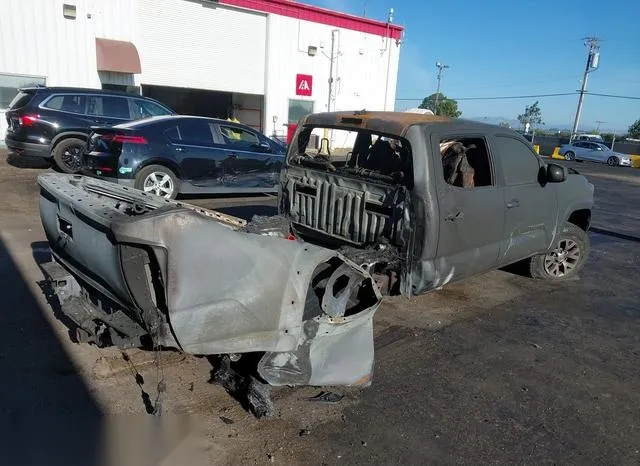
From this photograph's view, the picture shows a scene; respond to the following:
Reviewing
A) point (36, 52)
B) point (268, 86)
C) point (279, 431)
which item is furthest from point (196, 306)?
point (268, 86)

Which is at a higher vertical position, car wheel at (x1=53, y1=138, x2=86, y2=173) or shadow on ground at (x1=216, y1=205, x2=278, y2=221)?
car wheel at (x1=53, y1=138, x2=86, y2=173)

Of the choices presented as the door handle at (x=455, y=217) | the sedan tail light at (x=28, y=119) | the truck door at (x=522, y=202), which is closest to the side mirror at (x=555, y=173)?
the truck door at (x=522, y=202)

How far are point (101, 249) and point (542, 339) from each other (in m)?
3.74

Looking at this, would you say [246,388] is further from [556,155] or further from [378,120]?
[556,155]

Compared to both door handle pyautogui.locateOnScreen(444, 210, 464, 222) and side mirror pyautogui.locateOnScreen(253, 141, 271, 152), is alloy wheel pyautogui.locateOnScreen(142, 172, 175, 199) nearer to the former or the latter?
side mirror pyautogui.locateOnScreen(253, 141, 271, 152)

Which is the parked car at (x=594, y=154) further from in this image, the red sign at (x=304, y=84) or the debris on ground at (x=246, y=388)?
the debris on ground at (x=246, y=388)

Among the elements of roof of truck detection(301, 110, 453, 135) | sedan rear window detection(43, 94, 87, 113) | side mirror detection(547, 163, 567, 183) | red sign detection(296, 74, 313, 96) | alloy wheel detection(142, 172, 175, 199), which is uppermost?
red sign detection(296, 74, 313, 96)

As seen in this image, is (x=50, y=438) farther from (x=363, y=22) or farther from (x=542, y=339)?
(x=363, y=22)

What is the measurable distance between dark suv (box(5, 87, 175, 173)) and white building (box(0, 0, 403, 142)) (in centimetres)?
595

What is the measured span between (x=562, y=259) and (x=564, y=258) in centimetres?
3

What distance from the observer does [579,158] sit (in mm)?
32969

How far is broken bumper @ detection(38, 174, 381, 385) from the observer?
8.21 feet

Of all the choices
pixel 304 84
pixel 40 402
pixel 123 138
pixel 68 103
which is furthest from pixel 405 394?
pixel 304 84

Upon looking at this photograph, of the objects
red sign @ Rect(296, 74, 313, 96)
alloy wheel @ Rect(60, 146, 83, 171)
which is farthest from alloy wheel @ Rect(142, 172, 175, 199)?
red sign @ Rect(296, 74, 313, 96)
